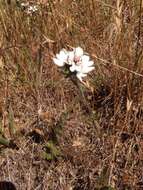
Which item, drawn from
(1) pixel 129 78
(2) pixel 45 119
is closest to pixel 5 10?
(2) pixel 45 119

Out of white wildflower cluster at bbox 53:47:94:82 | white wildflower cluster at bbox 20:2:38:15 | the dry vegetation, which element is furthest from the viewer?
white wildflower cluster at bbox 20:2:38:15

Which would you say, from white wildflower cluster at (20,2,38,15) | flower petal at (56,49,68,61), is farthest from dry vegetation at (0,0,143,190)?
flower petal at (56,49,68,61)

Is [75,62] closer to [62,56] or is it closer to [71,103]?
[62,56]

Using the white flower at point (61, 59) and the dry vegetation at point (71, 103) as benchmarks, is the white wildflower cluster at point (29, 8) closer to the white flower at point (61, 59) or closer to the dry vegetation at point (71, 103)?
the dry vegetation at point (71, 103)

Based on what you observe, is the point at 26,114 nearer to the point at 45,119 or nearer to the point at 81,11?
the point at 45,119

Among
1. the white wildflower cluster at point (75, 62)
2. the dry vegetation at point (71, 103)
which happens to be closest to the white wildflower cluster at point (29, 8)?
the dry vegetation at point (71, 103)

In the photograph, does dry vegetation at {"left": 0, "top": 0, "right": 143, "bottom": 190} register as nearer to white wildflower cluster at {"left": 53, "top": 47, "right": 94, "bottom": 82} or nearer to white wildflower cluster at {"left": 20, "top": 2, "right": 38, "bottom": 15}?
white wildflower cluster at {"left": 20, "top": 2, "right": 38, "bottom": 15}

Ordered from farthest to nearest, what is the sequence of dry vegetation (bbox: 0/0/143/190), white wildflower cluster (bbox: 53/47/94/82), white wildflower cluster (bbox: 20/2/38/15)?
white wildflower cluster (bbox: 20/2/38/15) < dry vegetation (bbox: 0/0/143/190) < white wildflower cluster (bbox: 53/47/94/82)

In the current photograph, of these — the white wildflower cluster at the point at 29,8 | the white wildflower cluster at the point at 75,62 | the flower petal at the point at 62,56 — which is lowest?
the white wildflower cluster at the point at 75,62
